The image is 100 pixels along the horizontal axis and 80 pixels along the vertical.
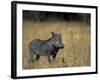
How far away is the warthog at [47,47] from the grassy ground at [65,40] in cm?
3

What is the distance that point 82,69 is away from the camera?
2148mm

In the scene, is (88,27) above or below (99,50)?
above

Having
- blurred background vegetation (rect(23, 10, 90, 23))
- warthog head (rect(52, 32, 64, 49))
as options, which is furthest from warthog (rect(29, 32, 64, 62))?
blurred background vegetation (rect(23, 10, 90, 23))

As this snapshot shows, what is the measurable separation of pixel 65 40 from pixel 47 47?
0.56ft

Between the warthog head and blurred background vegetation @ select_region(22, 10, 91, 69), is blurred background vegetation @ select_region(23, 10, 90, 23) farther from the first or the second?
the warthog head

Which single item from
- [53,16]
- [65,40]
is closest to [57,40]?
[65,40]

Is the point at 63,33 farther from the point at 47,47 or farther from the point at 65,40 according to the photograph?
the point at 47,47

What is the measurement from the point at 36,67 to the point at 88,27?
1.95 feet

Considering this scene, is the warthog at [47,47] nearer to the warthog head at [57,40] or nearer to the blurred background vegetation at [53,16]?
the warthog head at [57,40]

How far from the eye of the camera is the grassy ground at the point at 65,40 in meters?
1.95

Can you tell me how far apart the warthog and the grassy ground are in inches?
1.2

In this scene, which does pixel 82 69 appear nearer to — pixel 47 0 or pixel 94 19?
pixel 94 19
